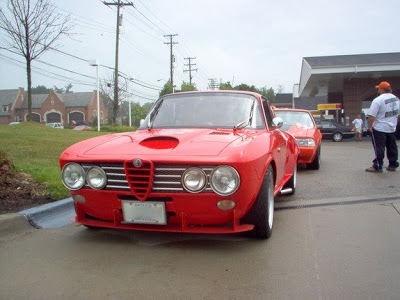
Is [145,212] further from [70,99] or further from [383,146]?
[70,99]

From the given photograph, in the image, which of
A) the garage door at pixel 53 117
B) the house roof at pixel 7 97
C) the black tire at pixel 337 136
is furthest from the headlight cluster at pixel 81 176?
the house roof at pixel 7 97

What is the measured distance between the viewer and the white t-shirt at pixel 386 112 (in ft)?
24.1

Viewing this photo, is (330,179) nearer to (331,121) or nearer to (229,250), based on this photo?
(229,250)

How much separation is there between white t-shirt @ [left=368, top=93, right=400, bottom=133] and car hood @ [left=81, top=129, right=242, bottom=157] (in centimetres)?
462

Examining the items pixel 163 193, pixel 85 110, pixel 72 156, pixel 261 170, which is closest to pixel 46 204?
pixel 72 156

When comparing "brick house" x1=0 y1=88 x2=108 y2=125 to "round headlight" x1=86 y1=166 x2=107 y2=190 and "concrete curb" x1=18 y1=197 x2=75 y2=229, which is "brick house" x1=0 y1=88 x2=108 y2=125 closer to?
"concrete curb" x1=18 y1=197 x2=75 y2=229

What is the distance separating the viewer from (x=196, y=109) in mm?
4578

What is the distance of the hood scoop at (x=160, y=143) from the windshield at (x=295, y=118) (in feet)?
19.5

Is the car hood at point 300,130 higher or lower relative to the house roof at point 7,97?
lower

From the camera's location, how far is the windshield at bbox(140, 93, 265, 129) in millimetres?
4359

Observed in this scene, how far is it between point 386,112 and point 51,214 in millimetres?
6161

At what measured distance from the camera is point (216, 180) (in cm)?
310

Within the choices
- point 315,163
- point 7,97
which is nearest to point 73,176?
point 315,163

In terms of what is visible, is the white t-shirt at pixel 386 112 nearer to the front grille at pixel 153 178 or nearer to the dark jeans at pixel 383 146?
the dark jeans at pixel 383 146
